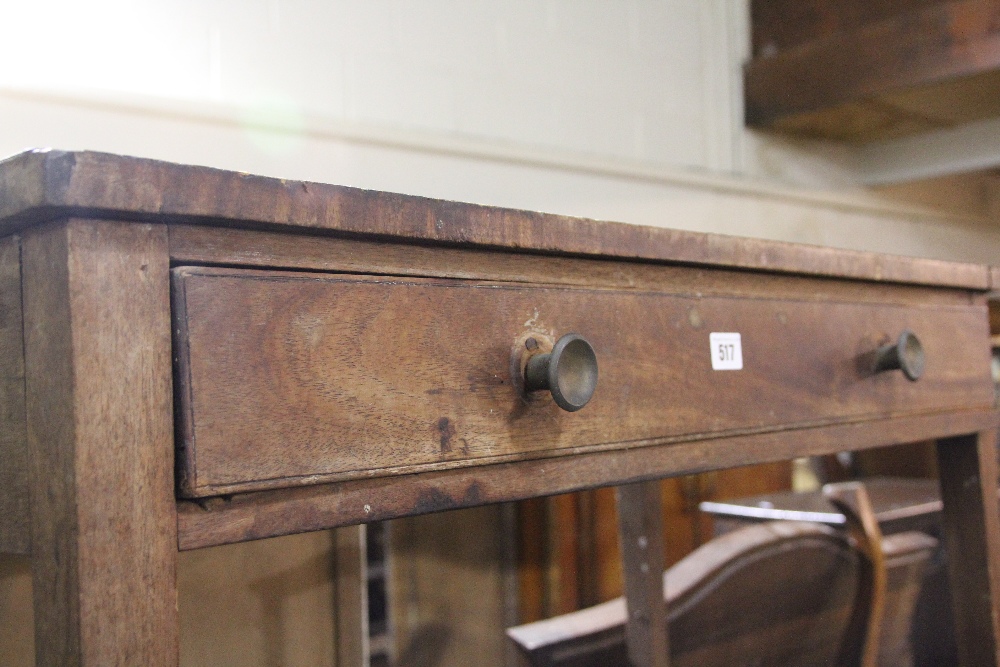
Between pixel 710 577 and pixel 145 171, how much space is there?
48.4 inches

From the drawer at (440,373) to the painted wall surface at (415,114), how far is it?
2.09ft

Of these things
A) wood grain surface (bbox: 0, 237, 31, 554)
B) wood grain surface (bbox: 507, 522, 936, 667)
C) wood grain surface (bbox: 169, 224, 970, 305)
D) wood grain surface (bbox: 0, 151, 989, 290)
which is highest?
wood grain surface (bbox: 0, 151, 989, 290)

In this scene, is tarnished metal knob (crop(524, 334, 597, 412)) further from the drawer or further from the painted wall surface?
the painted wall surface

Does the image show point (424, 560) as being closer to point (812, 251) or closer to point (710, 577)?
point (710, 577)

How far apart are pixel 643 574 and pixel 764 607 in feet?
0.79

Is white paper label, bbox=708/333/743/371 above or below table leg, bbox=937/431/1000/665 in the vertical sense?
above

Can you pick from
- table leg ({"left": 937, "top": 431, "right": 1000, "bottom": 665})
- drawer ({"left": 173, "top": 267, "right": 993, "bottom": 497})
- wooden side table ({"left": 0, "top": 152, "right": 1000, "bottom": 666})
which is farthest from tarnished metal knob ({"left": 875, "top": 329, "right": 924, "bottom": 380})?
table leg ({"left": 937, "top": 431, "right": 1000, "bottom": 665})

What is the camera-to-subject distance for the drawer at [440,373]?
0.51 meters

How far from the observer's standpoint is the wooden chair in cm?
146

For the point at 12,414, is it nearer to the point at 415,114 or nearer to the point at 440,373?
the point at 440,373

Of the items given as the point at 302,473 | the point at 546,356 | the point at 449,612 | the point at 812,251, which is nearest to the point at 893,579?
the point at 449,612

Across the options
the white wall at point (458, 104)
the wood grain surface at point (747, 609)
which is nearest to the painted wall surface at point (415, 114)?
the white wall at point (458, 104)

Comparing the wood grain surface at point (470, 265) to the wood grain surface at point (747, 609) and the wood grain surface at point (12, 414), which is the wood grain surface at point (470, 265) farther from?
the wood grain surface at point (747, 609)

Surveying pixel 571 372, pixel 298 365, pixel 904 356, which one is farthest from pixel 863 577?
pixel 298 365
